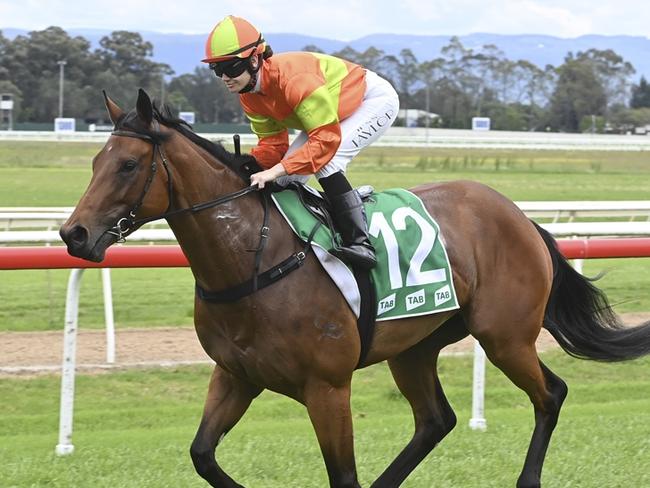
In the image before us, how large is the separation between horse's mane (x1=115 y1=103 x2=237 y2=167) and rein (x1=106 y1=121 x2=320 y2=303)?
0.02 m

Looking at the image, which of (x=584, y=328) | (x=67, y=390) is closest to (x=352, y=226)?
(x=584, y=328)

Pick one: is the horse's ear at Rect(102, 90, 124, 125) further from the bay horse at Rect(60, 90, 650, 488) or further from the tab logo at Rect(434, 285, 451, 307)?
the tab logo at Rect(434, 285, 451, 307)

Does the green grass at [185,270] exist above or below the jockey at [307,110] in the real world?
below

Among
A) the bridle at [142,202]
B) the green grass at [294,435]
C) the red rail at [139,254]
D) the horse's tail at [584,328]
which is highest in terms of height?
the bridle at [142,202]

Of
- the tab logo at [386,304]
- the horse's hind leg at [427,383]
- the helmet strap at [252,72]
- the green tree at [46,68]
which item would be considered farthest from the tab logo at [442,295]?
the green tree at [46,68]

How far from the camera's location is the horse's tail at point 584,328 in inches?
181

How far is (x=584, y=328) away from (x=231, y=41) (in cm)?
209

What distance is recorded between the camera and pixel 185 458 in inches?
180

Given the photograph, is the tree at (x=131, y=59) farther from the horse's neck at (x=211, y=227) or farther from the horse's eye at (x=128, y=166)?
A: the horse's eye at (x=128, y=166)

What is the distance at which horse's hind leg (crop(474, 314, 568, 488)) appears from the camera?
4.22m

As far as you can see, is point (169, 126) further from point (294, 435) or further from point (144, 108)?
point (294, 435)

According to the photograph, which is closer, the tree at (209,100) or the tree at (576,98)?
the tree at (209,100)

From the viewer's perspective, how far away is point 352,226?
369 centimetres

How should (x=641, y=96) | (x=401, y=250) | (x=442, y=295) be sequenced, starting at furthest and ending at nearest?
(x=641, y=96), (x=442, y=295), (x=401, y=250)
